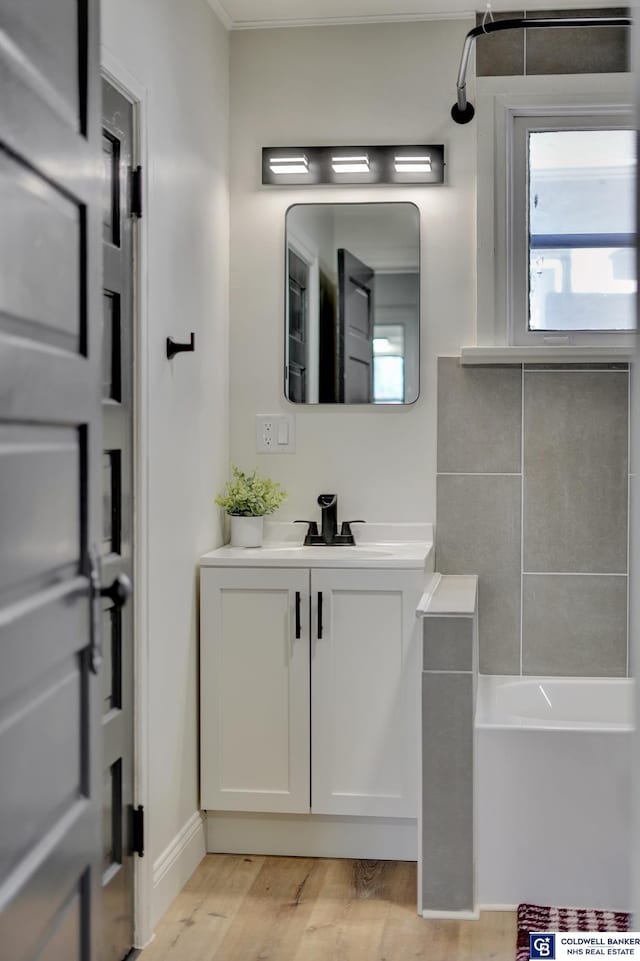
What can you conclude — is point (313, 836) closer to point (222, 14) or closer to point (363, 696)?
point (363, 696)

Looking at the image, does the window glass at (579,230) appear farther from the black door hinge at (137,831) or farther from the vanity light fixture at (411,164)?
the black door hinge at (137,831)

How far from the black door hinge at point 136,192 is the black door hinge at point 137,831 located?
58.1 inches

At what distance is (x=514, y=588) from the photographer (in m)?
3.50

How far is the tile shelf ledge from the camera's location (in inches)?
131

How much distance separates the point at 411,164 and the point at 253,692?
1.83 meters

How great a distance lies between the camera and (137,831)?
8.38 ft

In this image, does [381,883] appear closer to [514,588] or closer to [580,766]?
[580,766]

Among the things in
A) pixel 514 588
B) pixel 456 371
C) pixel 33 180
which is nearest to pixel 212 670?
pixel 514 588

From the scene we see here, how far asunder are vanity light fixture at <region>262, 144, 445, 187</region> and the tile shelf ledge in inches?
24.5

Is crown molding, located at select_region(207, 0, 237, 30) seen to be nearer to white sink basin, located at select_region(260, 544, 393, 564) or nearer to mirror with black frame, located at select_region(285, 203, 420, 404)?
mirror with black frame, located at select_region(285, 203, 420, 404)

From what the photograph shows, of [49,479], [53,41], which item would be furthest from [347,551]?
[53,41]

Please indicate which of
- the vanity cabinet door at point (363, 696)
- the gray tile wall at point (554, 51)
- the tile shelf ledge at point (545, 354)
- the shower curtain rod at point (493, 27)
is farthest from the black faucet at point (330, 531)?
the gray tile wall at point (554, 51)

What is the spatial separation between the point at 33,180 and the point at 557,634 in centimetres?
263

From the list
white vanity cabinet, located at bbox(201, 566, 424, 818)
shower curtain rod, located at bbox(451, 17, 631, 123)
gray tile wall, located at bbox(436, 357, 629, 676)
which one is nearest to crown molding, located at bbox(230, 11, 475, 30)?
shower curtain rod, located at bbox(451, 17, 631, 123)
